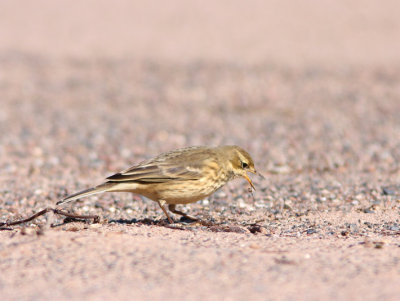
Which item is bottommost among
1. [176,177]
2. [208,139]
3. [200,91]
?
[208,139]

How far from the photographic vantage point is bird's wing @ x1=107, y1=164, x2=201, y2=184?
691cm

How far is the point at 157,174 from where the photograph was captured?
7.06 meters

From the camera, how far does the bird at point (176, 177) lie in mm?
6930

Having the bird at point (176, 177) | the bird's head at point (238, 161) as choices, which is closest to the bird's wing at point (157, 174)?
the bird at point (176, 177)

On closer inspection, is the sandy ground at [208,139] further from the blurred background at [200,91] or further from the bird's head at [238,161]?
the bird's head at [238,161]

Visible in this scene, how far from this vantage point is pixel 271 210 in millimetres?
8203

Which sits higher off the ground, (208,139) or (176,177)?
(176,177)

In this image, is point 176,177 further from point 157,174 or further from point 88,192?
point 88,192

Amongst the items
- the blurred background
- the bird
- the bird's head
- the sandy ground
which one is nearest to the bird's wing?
the bird

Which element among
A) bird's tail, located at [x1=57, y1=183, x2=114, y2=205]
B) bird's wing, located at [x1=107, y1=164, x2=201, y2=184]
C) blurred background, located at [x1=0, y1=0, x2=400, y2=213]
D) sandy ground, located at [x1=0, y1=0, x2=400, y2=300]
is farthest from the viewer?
blurred background, located at [x1=0, y1=0, x2=400, y2=213]

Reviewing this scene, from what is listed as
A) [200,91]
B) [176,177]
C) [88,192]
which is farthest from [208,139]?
[88,192]

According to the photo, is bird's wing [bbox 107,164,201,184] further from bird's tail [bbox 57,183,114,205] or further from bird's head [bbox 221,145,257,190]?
bird's head [bbox 221,145,257,190]

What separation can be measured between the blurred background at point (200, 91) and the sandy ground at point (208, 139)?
7 cm

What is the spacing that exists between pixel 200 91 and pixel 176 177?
10.3 meters
